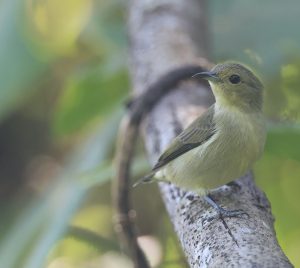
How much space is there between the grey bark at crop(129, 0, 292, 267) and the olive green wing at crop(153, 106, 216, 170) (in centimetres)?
6

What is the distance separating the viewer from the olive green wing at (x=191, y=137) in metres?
2.93

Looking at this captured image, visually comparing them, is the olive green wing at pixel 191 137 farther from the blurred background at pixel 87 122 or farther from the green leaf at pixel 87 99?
the green leaf at pixel 87 99

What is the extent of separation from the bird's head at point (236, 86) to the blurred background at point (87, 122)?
0.14 m

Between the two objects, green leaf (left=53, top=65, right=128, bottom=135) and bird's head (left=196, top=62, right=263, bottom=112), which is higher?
green leaf (left=53, top=65, right=128, bottom=135)

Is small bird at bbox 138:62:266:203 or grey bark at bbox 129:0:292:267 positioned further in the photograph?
small bird at bbox 138:62:266:203

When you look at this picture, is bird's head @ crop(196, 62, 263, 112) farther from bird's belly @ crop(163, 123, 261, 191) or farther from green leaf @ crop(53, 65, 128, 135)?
green leaf @ crop(53, 65, 128, 135)

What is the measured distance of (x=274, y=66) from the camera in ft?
12.8

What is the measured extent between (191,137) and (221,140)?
119mm

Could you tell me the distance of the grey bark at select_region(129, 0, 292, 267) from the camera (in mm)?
2006

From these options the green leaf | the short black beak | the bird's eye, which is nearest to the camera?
the short black beak

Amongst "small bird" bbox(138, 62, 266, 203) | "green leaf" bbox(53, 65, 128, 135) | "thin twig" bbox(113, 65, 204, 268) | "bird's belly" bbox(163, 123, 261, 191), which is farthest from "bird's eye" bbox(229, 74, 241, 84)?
"green leaf" bbox(53, 65, 128, 135)

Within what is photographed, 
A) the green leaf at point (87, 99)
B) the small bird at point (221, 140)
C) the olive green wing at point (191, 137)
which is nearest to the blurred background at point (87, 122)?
the green leaf at point (87, 99)

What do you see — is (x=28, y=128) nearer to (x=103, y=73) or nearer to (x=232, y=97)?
(x=103, y=73)

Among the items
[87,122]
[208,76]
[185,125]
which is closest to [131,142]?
[185,125]
